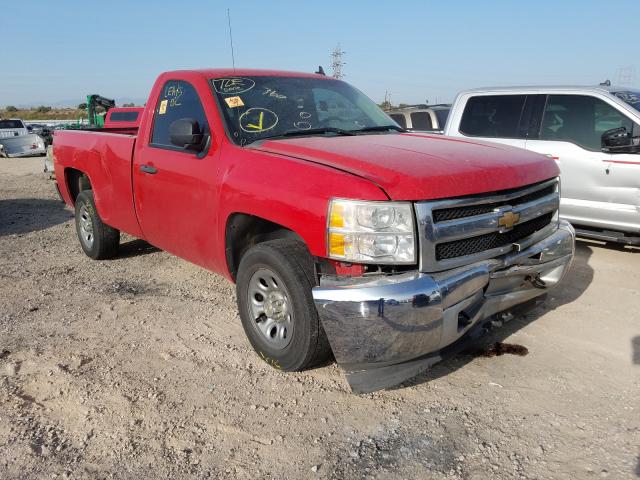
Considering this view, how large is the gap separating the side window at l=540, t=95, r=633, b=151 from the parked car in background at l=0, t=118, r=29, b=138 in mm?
22210

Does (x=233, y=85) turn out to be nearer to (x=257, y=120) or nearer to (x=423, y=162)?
(x=257, y=120)

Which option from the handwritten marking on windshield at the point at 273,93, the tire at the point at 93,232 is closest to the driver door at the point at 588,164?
the handwritten marking on windshield at the point at 273,93

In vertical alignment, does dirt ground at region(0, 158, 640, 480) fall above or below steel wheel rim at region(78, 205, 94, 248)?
below

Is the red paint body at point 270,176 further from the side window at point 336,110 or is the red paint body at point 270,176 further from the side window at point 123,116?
the side window at point 123,116

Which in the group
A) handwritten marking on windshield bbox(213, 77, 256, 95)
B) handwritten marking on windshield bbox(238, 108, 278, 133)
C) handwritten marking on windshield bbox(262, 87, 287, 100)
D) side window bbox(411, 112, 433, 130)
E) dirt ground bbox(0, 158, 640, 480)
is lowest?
dirt ground bbox(0, 158, 640, 480)

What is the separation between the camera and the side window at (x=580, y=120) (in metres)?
5.97

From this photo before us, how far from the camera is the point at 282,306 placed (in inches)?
131

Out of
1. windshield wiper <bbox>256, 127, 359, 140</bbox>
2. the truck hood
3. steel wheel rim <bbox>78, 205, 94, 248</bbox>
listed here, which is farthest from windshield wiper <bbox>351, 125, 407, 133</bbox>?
steel wheel rim <bbox>78, 205, 94, 248</bbox>

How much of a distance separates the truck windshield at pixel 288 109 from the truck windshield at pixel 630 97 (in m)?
3.07

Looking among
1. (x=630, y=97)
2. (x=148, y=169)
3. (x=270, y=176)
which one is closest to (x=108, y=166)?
(x=148, y=169)

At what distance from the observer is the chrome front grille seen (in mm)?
2783

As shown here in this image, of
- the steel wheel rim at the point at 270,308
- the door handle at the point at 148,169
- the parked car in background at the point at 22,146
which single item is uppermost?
the door handle at the point at 148,169

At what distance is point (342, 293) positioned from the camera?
8.96ft

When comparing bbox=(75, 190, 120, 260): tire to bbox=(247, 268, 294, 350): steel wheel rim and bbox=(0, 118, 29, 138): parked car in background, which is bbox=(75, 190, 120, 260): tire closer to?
bbox=(247, 268, 294, 350): steel wheel rim
